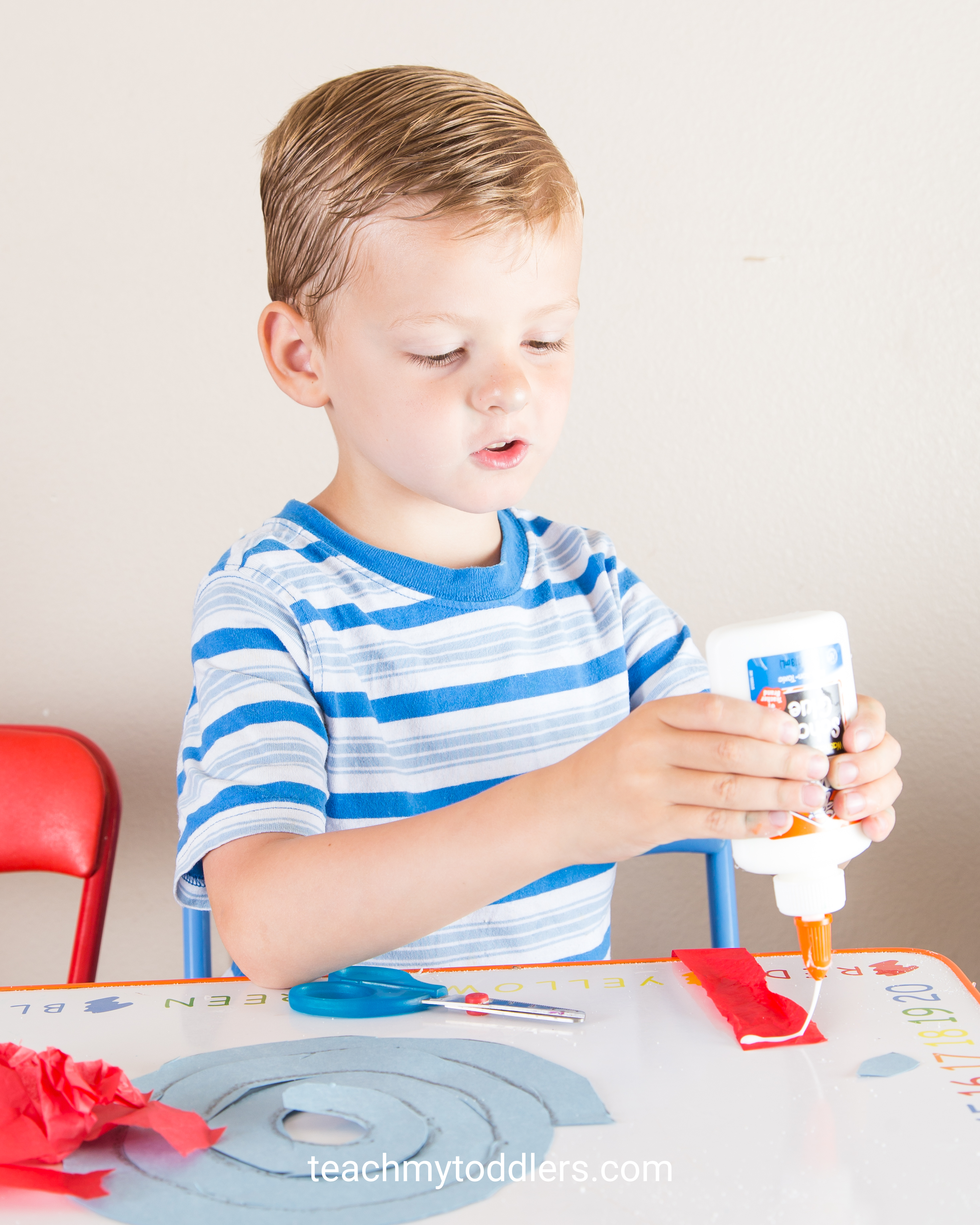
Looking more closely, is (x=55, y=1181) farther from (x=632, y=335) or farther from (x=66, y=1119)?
(x=632, y=335)

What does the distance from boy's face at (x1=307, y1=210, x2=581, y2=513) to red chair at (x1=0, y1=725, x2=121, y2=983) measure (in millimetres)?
422

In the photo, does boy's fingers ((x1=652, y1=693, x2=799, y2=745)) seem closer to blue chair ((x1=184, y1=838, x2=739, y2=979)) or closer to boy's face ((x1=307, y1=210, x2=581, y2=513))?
boy's face ((x1=307, y1=210, x2=581, y2=513))

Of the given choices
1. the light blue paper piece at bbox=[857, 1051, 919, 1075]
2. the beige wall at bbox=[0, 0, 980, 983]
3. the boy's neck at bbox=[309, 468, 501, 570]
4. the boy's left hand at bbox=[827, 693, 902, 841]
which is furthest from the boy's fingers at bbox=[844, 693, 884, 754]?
the beige wall at bbox=[0, 0, 980, 983]

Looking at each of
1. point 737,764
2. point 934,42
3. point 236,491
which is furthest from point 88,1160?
point 934,42

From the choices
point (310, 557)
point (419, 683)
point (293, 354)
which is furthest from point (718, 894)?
point (293, 354)

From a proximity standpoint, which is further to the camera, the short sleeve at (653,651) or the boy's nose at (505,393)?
the short sleeve at (653,651)

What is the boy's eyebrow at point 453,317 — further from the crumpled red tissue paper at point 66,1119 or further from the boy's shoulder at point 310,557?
the crumpled red tissue paper at point 66,1119

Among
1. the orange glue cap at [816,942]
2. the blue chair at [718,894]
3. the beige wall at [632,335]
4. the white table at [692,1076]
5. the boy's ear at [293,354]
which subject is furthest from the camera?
the beige wall at [632,335]

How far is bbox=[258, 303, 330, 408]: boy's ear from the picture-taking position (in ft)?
2.35

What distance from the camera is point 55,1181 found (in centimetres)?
40

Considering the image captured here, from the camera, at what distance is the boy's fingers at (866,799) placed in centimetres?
45

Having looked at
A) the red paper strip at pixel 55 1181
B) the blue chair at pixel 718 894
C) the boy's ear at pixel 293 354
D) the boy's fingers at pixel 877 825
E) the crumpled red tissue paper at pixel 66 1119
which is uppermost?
the boy's ear at pixel 293 354

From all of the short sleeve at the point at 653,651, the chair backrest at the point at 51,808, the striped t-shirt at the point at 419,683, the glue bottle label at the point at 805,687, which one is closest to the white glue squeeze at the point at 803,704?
the glue bottle label at the point at 805,687

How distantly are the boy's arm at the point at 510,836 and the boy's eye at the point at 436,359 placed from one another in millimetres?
246
